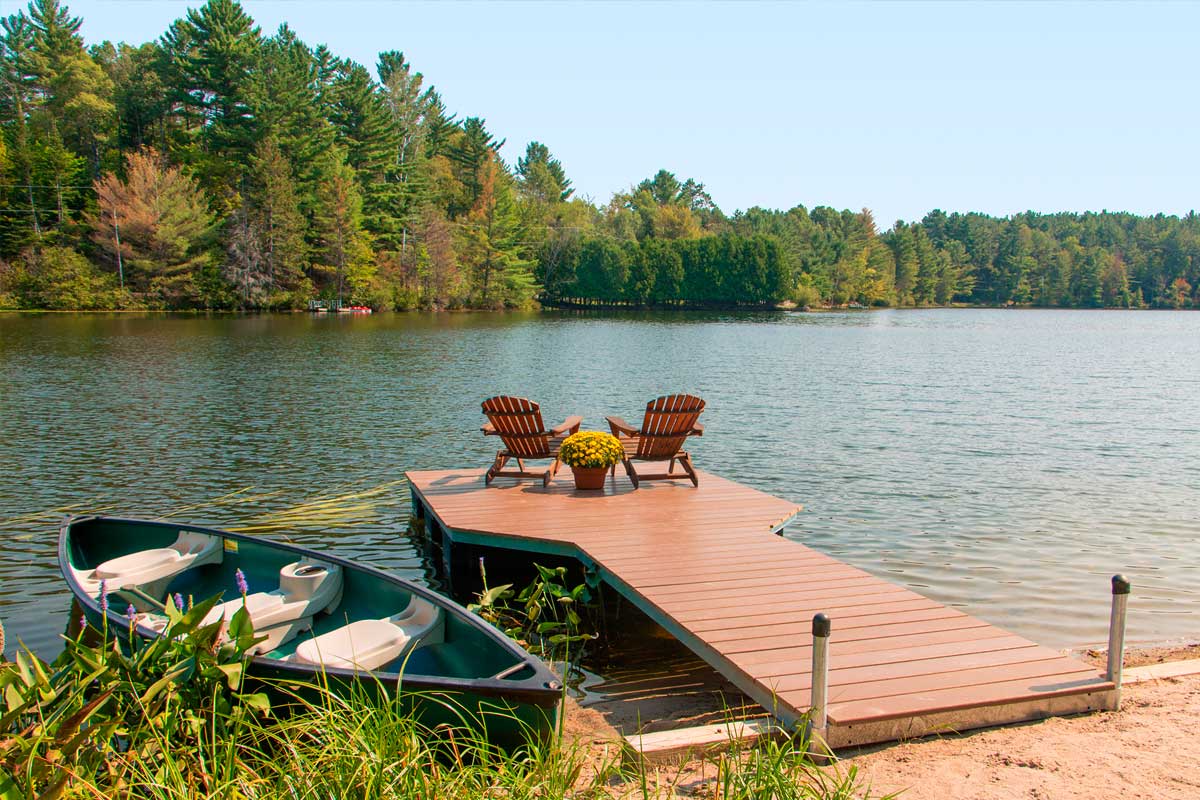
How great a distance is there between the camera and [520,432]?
8.84 m

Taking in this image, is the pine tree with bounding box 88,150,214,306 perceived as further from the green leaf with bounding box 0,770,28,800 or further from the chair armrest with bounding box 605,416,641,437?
the green leaf with bounding box 0,770,28,800

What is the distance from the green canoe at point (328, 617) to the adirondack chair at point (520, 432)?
125 inches

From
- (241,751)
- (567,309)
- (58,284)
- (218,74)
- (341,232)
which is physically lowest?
(241,751)

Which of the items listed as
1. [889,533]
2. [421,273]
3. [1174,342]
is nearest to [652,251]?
[421,273]

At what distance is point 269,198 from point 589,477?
5151cm

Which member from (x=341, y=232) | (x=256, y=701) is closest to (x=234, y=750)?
(x=256, y=701)

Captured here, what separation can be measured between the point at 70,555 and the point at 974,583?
7134 mm

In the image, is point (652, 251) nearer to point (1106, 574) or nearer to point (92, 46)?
point (92, 46)

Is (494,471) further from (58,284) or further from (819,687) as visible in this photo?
(58,284)

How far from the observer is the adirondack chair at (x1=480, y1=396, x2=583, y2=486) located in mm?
8680

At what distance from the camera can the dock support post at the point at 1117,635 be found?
4.08 metres

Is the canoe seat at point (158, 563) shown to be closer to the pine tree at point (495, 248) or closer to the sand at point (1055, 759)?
the sand at point (1055, 759)

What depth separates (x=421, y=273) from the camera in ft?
210

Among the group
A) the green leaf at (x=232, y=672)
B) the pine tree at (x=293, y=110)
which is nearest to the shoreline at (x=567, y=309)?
the pine tree at (x=293, y=110)
